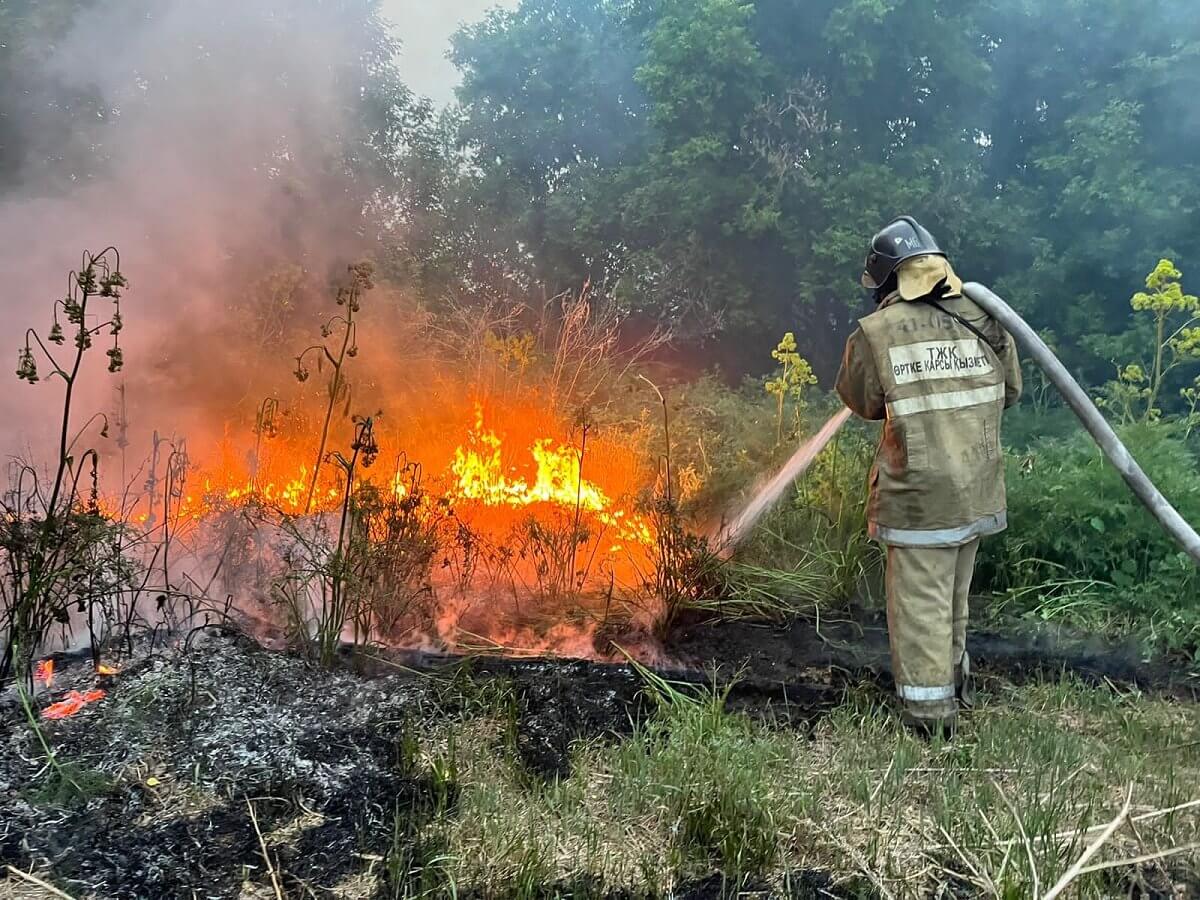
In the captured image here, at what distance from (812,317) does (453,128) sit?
5.87 meters

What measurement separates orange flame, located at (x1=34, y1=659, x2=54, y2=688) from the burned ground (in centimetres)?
5

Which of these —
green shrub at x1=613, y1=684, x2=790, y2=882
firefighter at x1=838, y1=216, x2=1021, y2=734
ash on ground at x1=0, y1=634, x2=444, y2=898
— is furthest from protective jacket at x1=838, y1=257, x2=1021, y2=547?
ash on ground at x1=0, y1=634, x2=444, y2=898

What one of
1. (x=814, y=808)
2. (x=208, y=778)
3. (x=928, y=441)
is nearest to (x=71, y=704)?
(x=208, y=778)

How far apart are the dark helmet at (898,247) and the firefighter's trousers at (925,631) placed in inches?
47.0

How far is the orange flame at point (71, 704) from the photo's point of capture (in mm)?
3054

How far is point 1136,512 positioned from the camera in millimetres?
4754

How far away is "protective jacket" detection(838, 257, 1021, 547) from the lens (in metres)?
3.28

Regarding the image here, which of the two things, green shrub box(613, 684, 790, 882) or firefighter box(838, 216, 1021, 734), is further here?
firefighter box(838, 216, 1021, 734)

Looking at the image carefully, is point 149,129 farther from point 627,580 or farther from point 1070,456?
point 1070,456

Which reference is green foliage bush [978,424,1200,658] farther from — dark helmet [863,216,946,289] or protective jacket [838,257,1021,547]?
dark helmet [863,216,946,289]

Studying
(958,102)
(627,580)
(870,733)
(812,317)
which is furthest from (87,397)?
(958,102)

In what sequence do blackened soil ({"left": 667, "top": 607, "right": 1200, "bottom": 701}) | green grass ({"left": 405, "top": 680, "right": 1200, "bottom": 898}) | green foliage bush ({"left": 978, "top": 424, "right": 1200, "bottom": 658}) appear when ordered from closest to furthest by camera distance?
green grass ({"left": 405, "top": 680, "right": 1200, "bottom": 898}), blackened soil ({"left": 667, "top": 607, "right": 1200, "bottom": 701}), green foliage bush ({"left": 978, "top": 424, "right": 1200, "bottom": 658})

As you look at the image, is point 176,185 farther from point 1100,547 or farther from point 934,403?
point 1100,547

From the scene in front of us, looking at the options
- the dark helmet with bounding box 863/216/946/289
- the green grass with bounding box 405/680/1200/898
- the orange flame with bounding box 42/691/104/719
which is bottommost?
the green grass with bounding box 405/680/1200/898
